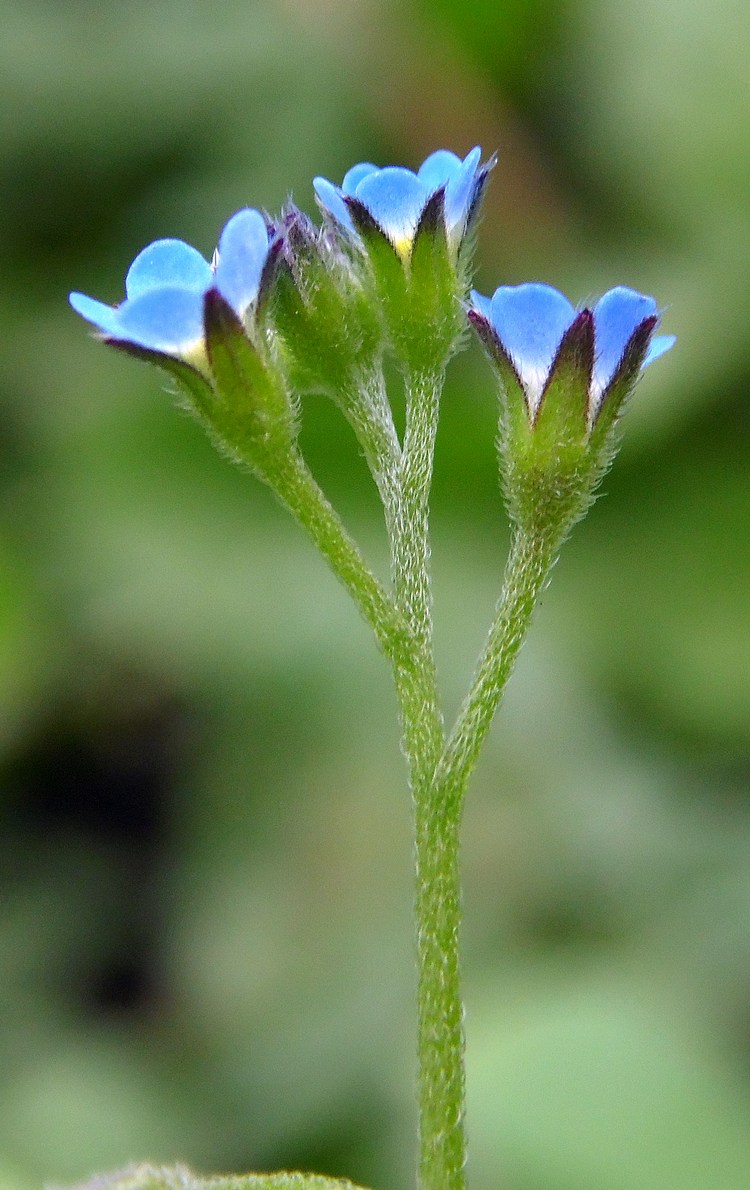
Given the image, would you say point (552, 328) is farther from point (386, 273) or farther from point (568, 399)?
point (386, 273)

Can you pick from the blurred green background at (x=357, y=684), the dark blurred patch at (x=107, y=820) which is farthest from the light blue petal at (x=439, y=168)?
the dark blurred patch at (x=107, y=820)

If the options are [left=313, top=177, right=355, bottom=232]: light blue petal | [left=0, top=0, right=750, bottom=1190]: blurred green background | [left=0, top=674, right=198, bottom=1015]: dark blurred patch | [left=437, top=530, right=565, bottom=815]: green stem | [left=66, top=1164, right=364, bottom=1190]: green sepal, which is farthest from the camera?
[left=0, top=674, right=198, bottom=1015]: dark blurred patch

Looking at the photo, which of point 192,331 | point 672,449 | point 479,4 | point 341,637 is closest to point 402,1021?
point 341,637

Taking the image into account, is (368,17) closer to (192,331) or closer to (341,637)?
(341,637)

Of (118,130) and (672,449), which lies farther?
(118,130)

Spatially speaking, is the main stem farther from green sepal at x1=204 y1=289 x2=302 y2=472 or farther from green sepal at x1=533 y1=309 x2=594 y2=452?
green sepal at x1=204 y1=289 x2=302 y2=472

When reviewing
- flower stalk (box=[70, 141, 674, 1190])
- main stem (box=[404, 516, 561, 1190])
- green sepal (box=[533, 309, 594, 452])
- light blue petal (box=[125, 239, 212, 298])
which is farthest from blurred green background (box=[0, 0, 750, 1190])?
light blue petal (box=[125, 239, 212, 298])
